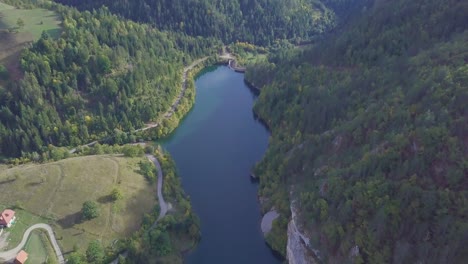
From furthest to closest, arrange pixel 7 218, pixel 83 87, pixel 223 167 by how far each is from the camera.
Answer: pixel 83 87 → pixel 223 167 → pixel 7 218

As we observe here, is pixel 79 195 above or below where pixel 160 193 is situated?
above

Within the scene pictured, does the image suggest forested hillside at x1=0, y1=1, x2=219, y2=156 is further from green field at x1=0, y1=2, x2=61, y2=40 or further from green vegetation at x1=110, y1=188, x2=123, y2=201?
green vegetation at x1=110, y1=188, x2=123, y2=201

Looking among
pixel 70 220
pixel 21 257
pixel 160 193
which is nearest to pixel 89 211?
pixel 70 220

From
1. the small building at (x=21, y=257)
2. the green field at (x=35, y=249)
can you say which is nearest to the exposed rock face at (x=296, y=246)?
the green field at (x=35, y=249)

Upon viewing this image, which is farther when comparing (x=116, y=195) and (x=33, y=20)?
(x=33, y=20)

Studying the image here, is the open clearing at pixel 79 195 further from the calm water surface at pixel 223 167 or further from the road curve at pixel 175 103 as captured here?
the road curve at pixel 175 103

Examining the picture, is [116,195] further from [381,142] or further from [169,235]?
[381,142]
